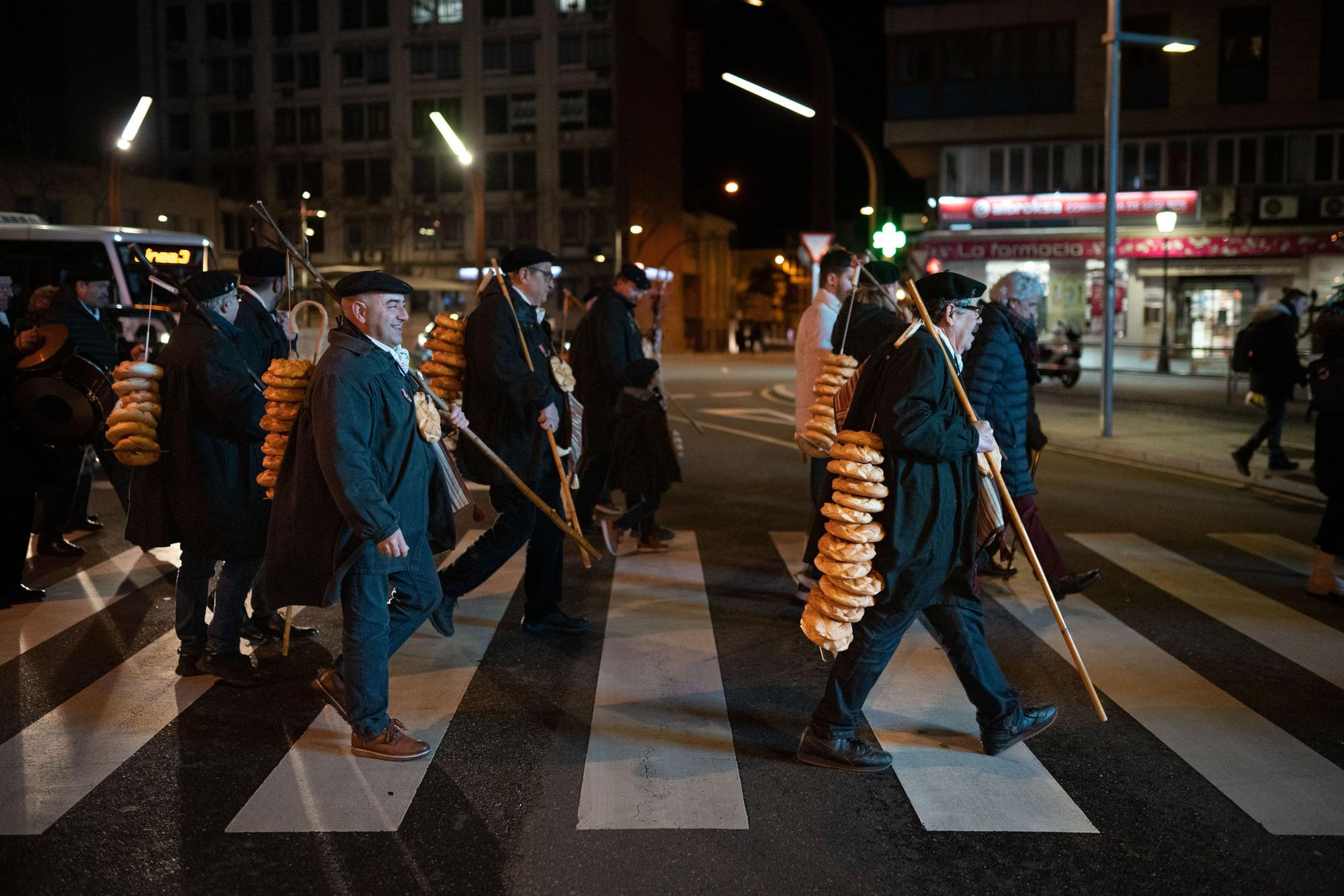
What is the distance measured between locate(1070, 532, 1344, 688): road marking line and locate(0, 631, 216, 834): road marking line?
5.32 metres

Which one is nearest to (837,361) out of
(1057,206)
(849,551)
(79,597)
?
(849,551)

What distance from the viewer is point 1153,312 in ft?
113

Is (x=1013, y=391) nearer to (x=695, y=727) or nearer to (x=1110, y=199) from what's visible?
(x=695, y=727)

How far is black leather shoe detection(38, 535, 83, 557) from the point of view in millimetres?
8109

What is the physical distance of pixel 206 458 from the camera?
17.7 feet

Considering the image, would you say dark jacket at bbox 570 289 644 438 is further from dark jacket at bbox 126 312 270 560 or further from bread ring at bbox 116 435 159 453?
bread ring at bbox 116 435 159 453

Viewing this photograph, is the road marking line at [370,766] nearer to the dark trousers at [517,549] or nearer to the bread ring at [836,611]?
the dark trousers at [517,549]

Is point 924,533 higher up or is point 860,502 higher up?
point 860,502

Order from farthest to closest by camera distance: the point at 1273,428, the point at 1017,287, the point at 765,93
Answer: the point at 765,93 < the point at 1273,428 < the point at 1017,287

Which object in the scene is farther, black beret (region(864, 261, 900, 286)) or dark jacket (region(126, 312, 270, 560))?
black beret (region(864, 261, 900, 286))

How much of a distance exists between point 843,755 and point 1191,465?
9.82 metres

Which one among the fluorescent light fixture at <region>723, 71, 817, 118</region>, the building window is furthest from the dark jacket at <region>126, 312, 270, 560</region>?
the building window

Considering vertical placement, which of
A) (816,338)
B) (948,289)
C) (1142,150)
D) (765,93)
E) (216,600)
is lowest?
(216,600)

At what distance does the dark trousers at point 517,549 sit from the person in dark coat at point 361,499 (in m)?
1.36
